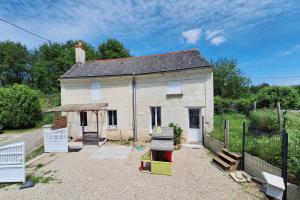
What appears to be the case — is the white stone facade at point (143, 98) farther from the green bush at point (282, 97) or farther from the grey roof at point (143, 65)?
the green bush at point (282, 97)

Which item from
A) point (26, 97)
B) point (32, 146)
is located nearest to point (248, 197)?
point (32, 146)

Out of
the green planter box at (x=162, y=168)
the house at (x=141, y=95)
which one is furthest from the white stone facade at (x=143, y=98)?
the green planter box at (x=162, y=168)

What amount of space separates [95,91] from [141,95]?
387cm

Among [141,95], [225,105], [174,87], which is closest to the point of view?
[174,87]

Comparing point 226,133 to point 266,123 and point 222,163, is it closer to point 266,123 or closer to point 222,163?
point 222,163

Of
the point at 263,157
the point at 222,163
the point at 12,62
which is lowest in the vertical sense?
the point at 222,163

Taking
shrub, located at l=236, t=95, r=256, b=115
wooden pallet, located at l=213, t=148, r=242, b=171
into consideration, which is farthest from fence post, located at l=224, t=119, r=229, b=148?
shrub, located at l=236, t=95, r=256, b=115

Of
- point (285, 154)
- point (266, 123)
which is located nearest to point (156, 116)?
point (266, 123)

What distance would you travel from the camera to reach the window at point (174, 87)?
1165 centimetres

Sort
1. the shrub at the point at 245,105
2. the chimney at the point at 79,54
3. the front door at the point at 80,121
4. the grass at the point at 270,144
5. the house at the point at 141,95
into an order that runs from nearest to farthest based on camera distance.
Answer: the grass at the point at 270,144 < the house at the point at 141,95 < the front door at the point at 80,121 < the chimney at the point at 79,54 < the shrub at the point at 245,105

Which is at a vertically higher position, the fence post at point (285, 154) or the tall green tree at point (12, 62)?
the tall green tree at point (12, 62)

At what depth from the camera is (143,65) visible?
1358cm

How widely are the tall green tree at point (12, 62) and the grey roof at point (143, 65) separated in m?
35.4

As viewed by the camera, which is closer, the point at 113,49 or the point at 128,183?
the point at 128,183
